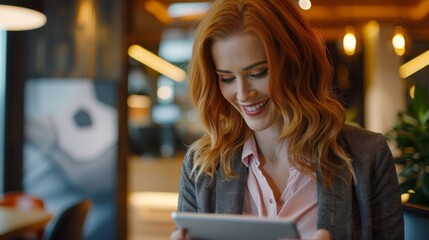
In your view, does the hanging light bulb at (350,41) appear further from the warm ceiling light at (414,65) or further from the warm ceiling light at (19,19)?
the warm ceiling light at (19,19)

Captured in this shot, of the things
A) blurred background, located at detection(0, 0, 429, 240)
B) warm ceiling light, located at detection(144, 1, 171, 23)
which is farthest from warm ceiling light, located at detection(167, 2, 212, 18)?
blurred background, located at detection(0, 0, 429, 240)

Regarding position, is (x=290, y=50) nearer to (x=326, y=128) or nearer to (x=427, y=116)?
(x=326, y=128)

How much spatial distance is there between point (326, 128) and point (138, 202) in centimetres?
603

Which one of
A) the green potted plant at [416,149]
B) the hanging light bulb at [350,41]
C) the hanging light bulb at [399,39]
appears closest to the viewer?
the green potted plant at [416,149]

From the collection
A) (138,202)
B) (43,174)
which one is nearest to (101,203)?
(43,174)

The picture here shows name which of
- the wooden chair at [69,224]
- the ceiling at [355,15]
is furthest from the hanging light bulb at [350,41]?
the wooden chair at [69,224]

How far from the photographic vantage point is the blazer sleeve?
55.4 inches

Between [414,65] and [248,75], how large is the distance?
6531 millimetres

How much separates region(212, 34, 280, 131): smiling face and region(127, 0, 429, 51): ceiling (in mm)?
4423

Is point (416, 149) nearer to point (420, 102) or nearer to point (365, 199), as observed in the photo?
point (420, 102)

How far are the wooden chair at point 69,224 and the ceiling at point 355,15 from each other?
3.00 m

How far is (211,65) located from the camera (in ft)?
5.00

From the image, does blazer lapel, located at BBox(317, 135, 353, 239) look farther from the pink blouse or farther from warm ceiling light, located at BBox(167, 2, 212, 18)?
warm ceiling light, located at BBox(167, 2, 212, 18)

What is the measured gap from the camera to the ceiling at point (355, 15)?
20.2 feet
